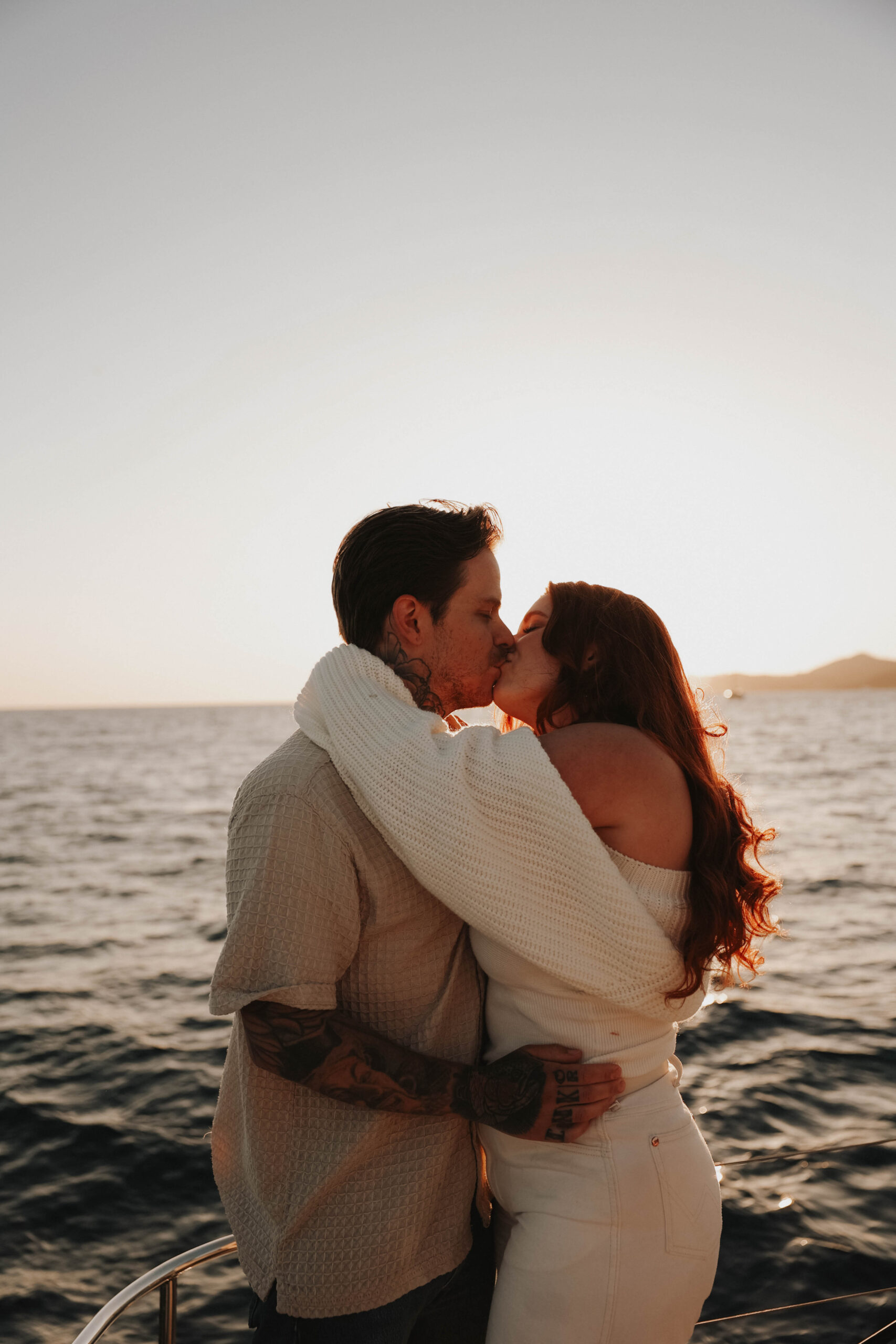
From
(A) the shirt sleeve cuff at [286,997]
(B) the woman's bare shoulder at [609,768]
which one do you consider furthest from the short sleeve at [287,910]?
(B) the woman's bare shoulder at [609,768]

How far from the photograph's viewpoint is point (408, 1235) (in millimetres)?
1711

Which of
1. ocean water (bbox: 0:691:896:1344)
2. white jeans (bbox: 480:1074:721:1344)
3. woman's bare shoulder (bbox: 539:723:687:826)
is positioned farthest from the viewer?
ocean water (bbox: 0:691:896:1344)

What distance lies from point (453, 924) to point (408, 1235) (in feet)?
1.86

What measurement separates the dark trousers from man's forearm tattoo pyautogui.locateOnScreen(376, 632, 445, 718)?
43.1 inches

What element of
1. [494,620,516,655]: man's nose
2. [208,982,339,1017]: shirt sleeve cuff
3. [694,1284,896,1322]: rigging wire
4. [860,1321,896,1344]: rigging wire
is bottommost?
[694,1284,896,1322]: rigging wire

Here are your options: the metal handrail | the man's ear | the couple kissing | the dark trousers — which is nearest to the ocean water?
the couple kissing

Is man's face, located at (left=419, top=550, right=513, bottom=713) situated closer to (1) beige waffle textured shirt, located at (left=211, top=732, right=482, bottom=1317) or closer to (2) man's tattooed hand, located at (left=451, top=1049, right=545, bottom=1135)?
(1) beige waffle textured shirt, located at (left=211, top=732, right=482, bottom=1317)

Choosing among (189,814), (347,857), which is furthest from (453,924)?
(189,814)

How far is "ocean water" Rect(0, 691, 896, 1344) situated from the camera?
4.80m

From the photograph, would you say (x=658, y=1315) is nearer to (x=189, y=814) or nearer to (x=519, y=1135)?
(x=519, y=1135)

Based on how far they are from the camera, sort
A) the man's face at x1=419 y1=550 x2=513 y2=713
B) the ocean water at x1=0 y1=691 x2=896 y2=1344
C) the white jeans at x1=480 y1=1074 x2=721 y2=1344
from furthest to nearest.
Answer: the ocean water at x1=0 y1=691 x2=896 y2=1344, the man's face at x1=419 y1=550 x2=513 y2=713, the white jeans at x1=480 y1=1074 x2=721 y2=1344

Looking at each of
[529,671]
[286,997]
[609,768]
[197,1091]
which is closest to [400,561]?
[529,671]

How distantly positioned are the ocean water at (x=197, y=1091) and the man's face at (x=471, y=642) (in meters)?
0.76

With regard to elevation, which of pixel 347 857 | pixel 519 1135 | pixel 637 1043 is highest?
pixel 347 857
